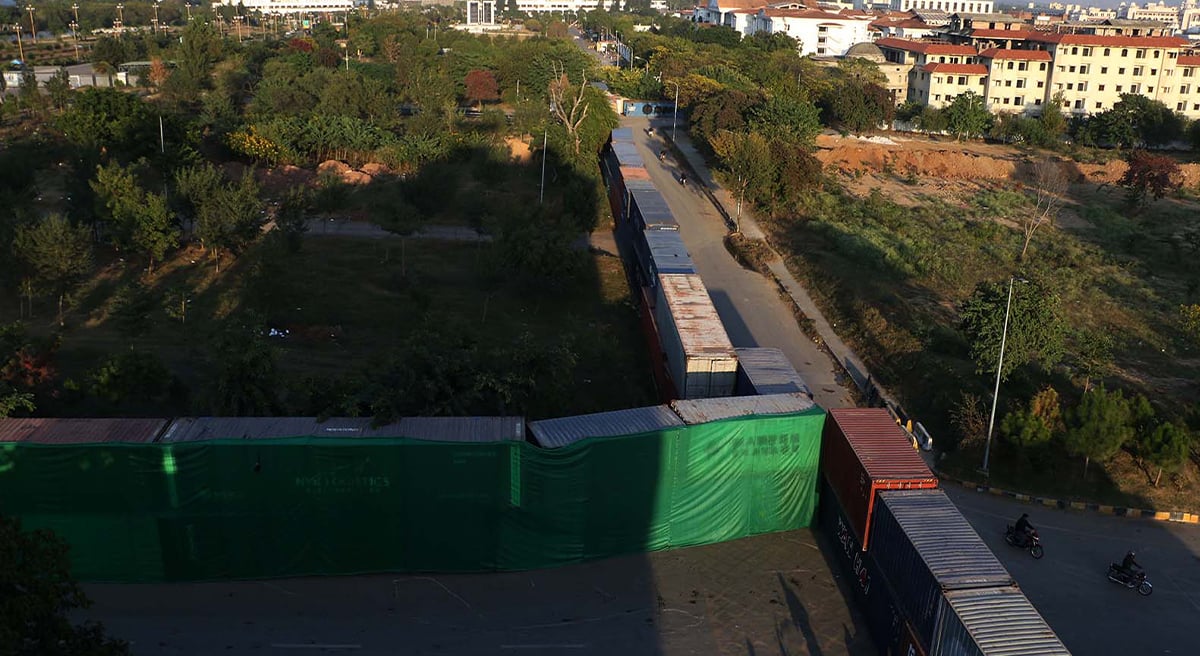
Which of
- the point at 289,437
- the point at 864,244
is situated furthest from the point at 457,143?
the point at 289,437

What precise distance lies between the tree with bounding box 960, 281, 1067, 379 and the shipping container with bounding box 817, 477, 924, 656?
294 inches

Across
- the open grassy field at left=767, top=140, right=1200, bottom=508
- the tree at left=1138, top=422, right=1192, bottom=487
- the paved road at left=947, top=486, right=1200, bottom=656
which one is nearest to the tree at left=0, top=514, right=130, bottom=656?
the paved road at left=947, top=486, right=1200, bottom=656

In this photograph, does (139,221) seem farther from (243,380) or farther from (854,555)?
(854,555)

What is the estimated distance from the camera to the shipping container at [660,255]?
25.3m

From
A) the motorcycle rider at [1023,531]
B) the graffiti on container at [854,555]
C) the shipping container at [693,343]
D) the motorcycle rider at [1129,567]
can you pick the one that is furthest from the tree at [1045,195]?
the graffiti on container at [854,555]

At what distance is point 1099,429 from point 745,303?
1295 centimetres

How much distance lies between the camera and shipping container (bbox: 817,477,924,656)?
1379cm

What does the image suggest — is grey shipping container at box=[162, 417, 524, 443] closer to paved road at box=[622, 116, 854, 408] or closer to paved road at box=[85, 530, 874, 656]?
paved road at box=[85, 530, 874, 656]

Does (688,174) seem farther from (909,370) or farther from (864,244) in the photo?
(909,370)

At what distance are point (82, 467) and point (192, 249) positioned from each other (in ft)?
65.3

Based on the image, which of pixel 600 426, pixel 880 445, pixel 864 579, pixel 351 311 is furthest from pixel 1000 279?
pixel 351 311

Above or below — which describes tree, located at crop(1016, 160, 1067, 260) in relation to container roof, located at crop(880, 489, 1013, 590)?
above

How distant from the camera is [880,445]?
1597cm

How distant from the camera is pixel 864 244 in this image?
3522 cm
